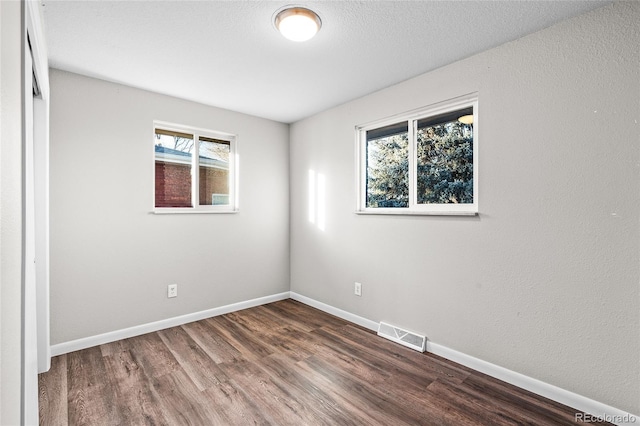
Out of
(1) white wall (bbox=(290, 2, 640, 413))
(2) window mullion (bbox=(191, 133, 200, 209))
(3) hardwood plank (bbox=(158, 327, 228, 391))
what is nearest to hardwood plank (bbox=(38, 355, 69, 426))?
(3) hardwood plank (bbox=(158, 327, 228, 391))

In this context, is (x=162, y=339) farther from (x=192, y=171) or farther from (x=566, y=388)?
(x=566, y=388)

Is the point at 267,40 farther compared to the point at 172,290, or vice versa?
the point at 172,290

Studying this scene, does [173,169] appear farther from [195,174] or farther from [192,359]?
[192,359]

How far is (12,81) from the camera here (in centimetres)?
94

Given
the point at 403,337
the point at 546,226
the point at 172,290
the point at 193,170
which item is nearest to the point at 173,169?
the point at 193,170

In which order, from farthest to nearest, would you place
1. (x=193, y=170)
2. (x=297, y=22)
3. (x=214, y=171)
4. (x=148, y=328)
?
(x=214, y=171), (x=193, y=170), (x=148, y=328), (x=297, y=22)

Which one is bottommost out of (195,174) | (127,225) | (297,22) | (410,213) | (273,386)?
(273,386)

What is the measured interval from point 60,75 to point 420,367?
3697 millimetres

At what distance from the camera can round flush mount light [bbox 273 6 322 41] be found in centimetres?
185

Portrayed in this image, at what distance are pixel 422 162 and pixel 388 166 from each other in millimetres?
386

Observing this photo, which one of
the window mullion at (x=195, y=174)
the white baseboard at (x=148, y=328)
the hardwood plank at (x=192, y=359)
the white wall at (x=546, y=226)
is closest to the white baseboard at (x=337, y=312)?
the white baseboard at (x=148, y=328)

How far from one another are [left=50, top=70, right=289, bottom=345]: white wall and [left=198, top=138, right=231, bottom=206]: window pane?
18 centimetres

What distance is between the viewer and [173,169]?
329 cm

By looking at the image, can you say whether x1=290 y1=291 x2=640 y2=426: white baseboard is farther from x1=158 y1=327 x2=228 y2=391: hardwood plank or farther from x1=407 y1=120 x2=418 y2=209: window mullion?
x1=158 y1=327 x2=228 y2=391: hardwood plank
